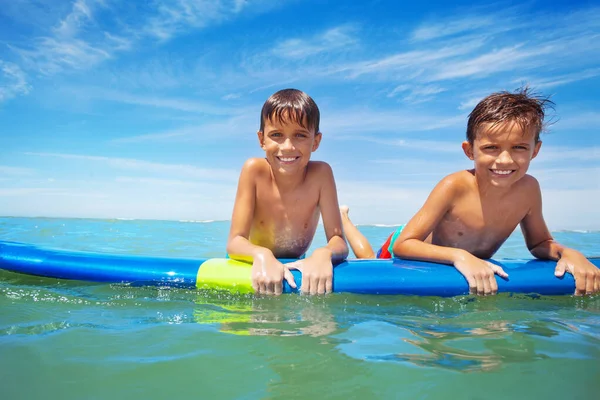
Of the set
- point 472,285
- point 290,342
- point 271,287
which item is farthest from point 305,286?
point 472,285

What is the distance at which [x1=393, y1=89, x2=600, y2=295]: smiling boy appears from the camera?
8.71ft

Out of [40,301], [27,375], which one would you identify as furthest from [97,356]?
[40,301]

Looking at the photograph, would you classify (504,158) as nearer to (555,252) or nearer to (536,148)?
(536,148)

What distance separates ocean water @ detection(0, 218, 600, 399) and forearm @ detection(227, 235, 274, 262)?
0.89 ft

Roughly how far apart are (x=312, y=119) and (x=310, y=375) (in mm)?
2002

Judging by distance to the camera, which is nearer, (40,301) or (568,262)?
(40,301)

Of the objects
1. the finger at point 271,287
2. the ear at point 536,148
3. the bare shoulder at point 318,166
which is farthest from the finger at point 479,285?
the bare shoulder at point 318,166

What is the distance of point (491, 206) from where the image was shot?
9.68 feet

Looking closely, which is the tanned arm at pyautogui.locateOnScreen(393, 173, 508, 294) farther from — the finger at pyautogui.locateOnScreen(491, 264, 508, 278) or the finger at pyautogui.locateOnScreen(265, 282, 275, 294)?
the finger at pyautogui.locateOnScreen(265, 282, 275, 294)

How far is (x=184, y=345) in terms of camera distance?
156cm

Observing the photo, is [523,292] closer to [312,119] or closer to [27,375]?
[312,119]

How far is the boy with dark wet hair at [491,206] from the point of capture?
2.66 metres

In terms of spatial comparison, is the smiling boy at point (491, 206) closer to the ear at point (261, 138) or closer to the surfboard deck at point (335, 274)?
the surfboard deck at point (335, 274)

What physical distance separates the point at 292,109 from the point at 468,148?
1235mm
